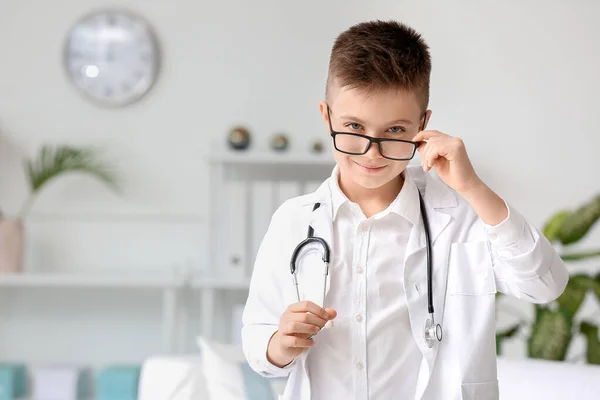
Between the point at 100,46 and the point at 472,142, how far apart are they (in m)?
1.73

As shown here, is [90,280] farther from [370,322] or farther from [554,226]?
[370,322]

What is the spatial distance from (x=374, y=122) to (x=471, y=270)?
270 millimetres

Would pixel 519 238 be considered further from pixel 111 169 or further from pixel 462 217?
pixel 111 169

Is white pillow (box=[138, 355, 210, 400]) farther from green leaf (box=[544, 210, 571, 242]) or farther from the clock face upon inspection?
the clock face

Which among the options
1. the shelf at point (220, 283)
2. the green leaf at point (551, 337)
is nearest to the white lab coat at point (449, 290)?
the green leaf at point (551, 337)

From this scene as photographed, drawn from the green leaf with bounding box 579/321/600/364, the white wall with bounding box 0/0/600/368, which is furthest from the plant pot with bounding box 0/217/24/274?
the green leaf with bounding box 579/321/600/364

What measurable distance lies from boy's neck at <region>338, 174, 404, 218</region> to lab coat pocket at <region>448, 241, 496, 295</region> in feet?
0.46

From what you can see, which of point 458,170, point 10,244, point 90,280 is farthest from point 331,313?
point 10,244

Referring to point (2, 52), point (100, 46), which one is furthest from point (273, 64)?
point (2, 52)

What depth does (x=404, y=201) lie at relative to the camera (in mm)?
1309

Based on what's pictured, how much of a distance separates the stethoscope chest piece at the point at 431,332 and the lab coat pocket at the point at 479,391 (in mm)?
79

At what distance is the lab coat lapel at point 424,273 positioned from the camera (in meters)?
1.23

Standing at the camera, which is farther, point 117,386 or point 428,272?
point 117,386

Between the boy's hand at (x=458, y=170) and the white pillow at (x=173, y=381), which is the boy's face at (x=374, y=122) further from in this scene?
the white pillow at (x=173, y=381)
